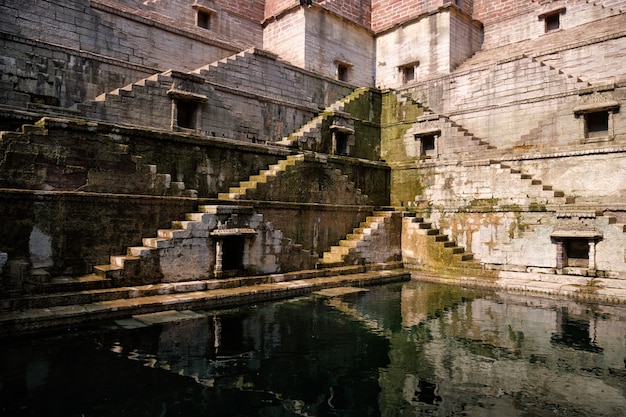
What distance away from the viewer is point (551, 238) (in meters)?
12.0

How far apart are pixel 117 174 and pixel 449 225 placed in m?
10.2

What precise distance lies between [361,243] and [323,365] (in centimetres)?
755

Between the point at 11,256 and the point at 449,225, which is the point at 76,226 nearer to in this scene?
the point at 11,256

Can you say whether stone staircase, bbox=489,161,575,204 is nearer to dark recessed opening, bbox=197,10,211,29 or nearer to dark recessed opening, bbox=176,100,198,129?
dark recessed opening, bbox=176,100,198,129

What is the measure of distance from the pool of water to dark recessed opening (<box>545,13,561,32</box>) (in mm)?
14720

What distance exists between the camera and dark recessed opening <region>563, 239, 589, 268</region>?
38.4 feet

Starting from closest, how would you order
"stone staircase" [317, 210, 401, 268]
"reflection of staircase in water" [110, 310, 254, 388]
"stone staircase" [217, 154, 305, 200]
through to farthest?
"reflection of staircase in water" [110, 310, 254, 388]
"stone staircase" [217, 154, 305, 200]
"stone staircase" [317, 210, 401, 268]

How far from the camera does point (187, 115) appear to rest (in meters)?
14.4

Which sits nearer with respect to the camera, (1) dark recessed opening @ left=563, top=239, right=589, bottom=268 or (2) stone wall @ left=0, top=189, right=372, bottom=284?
(2) stone wall @ left=0, top=189, right=372, bottom=284

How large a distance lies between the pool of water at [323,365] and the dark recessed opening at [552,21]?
1472cm

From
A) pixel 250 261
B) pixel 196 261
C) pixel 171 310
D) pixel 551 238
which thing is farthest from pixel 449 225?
pixel 171 310

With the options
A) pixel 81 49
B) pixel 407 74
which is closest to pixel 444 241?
pixel 407 74

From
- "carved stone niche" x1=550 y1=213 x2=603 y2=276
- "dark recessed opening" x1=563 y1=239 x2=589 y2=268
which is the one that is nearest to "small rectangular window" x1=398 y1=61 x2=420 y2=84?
"carved stone niche" x1=550 y1=213 x2=603 y2=276

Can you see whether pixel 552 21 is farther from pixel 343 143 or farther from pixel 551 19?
pixel 343 143
